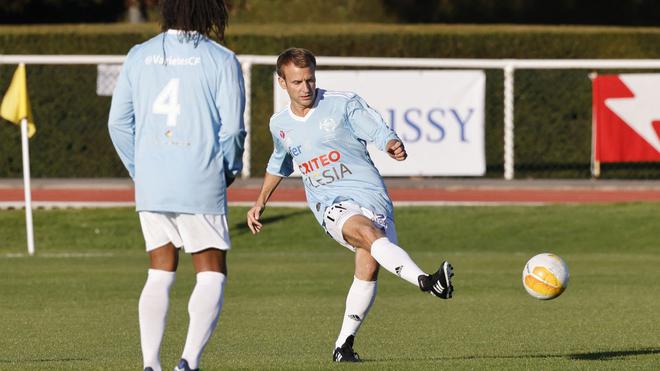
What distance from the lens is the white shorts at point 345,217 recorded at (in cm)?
931

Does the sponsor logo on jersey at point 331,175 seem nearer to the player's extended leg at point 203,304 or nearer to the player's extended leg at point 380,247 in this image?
the player's extended leg at point 380,247

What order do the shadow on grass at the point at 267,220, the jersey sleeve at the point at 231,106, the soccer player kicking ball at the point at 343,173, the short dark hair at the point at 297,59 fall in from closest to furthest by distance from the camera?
the jersey sleeve at the point at 231,106
the short dark hair at the point at 297,59
the soccer player kicking ball at the point at 343,173
the shadow on grass at the point at 267,220

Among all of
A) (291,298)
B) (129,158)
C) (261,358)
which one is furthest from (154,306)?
(291,298)

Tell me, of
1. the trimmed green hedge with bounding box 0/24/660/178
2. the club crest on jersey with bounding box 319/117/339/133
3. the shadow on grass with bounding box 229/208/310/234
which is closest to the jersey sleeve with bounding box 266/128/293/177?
the club crest on jersey with bounding box 319/117/339/133

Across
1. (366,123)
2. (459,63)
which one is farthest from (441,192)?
(366,123)

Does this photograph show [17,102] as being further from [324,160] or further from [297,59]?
[297,59]

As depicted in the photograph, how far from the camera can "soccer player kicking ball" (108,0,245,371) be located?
7414 millimetres

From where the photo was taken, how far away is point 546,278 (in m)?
9.38

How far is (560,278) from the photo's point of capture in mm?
9367

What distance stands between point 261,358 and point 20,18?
27034 mm

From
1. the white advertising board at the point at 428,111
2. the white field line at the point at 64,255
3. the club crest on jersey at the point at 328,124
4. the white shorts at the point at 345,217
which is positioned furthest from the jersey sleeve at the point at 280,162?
the white advertising board at the point at 428,111

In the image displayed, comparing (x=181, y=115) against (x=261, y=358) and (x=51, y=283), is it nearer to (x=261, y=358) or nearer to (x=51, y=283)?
(x=261, y=358)

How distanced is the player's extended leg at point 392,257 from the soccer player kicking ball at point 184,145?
1.33 metres

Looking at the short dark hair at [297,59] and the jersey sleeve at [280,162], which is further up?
the short dark hair at [297,59]
